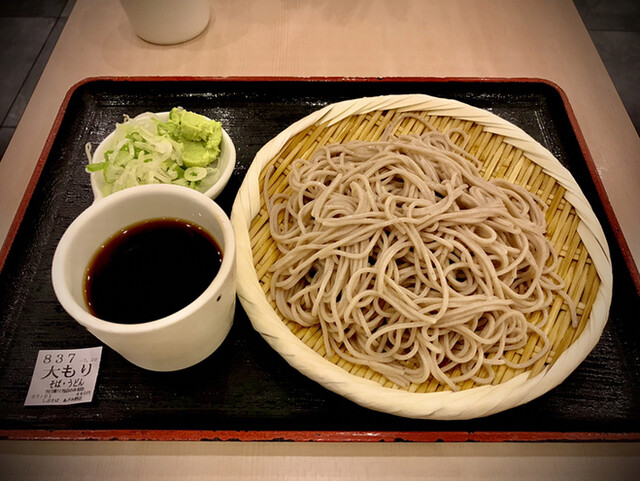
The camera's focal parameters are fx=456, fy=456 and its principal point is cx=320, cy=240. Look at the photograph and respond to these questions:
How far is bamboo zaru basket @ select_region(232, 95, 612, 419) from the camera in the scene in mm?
1053

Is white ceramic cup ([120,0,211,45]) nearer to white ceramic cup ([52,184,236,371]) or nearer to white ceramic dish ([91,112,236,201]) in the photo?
white ceramic dish ([91,112,236,201])

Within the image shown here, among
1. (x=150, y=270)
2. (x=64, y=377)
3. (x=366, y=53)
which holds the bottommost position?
(x=64, y=377)

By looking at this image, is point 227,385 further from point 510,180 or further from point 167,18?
point 167,18

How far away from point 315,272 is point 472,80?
1.00 m

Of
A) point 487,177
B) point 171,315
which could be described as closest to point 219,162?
point 171,315

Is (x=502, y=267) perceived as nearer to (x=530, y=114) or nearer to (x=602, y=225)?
(x=602, y=225)

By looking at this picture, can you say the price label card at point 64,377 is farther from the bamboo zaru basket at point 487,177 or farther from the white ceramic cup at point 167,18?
the white ceramic cup at point 167,18

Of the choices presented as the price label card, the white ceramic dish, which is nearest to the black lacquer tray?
the price label card

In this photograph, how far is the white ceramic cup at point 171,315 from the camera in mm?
924

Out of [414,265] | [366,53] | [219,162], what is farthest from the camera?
[366,53]

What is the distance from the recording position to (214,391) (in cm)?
115

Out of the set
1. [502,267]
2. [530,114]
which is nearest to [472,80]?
[530,114]

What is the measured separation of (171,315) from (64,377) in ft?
1.54

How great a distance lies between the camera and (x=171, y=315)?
93 centimetres
